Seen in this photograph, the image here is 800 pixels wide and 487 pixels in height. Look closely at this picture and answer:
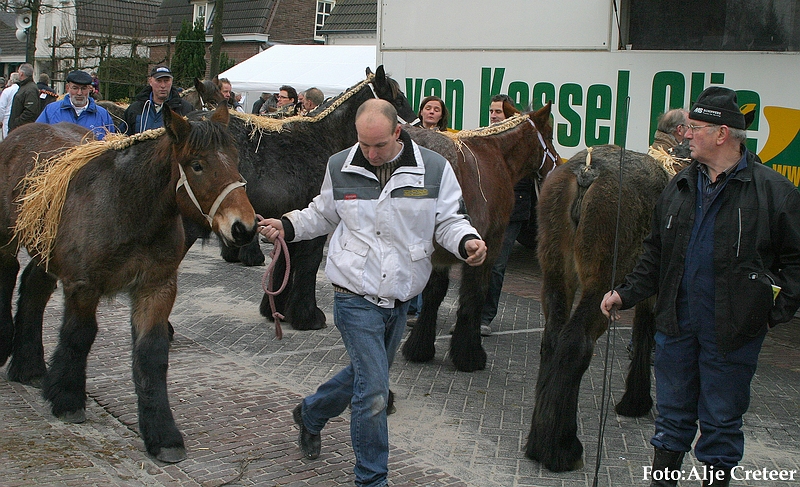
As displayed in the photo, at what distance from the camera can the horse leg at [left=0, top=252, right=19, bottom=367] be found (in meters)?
6.08

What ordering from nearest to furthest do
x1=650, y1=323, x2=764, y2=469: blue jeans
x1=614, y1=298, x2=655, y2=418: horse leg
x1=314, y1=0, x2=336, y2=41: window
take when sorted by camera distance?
x1=650, y1=323, x2=764, y2=469: blue jeans → x1=614, y1=298, x2=655, y2=418: horse leg → x1=314, y1=0, x2=336, y2=41: window

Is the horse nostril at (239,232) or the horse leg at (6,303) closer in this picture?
the horse nostril at (239,232)

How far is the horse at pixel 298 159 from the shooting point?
7.25 m

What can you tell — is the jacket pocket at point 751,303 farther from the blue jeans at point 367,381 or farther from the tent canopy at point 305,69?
the tent canopy at point 305,69

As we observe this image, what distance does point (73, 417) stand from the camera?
5176mm

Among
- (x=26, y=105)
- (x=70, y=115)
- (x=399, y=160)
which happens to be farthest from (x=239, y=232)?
(x=26, y=105)

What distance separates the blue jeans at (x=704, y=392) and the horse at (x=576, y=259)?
2.40 feet

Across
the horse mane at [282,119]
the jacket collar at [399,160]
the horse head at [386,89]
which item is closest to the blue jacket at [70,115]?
the horse mane at [282,119]

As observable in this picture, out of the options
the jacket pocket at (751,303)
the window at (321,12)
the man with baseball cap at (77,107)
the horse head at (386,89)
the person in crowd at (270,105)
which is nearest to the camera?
the jacket pocket at (751,303)

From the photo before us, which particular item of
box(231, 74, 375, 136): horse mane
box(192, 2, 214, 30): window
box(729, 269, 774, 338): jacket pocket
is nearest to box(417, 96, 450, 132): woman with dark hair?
box(231, 74, 375, 136): horse mane

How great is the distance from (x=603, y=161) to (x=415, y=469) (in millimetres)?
2279

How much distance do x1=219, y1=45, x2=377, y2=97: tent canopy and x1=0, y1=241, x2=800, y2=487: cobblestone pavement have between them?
488 inches

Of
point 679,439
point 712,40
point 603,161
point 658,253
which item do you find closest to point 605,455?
point 679,439

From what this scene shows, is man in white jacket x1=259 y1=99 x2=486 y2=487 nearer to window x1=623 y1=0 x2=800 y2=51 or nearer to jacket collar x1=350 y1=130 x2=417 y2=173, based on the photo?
jacket collar x1=350 y1=130 x2=417 y2=173
